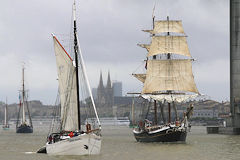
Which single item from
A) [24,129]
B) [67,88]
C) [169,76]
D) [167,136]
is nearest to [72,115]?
[67,88]

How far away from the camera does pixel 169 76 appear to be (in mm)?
92750

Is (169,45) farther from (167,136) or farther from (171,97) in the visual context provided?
(167,136)

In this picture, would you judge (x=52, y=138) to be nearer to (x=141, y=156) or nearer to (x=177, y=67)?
(x=141, y=156)

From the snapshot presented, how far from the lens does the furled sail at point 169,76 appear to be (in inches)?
3629

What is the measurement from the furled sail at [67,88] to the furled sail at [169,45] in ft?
134

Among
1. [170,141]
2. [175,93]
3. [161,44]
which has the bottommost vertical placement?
[170,141]

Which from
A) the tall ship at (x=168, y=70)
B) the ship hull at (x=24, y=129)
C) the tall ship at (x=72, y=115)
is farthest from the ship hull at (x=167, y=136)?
the ship hull at (x=24, y=129)

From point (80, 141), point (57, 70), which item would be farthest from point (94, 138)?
point (57, 70)

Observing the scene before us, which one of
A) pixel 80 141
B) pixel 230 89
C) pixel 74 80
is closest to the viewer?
pixel 80 141

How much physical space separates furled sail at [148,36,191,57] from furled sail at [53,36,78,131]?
40.8m

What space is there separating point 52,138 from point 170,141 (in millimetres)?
28684

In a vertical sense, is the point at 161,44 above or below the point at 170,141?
above

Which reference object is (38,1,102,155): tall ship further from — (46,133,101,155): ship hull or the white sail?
the white sail

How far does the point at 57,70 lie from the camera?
54.9m
